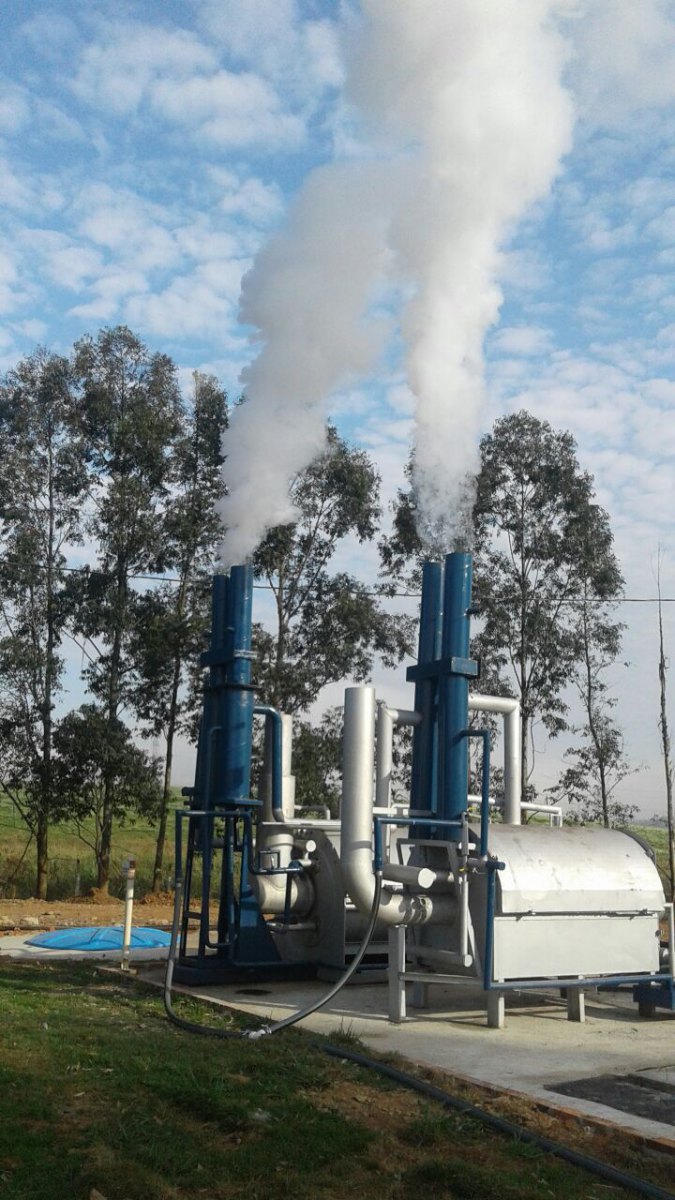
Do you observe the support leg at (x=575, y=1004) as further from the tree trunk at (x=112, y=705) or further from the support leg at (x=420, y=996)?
the tree trunk at (x=112, y=705)

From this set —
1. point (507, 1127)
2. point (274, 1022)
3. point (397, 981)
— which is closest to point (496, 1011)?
point (397, 981)

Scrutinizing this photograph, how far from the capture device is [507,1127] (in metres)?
7.30

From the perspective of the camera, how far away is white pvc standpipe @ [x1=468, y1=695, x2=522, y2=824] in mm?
13594

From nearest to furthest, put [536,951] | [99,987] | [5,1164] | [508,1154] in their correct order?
[5,1164] < [508,1154] < [536,951] < [99,987]

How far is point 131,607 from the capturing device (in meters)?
31.0

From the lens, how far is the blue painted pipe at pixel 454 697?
12422 mm

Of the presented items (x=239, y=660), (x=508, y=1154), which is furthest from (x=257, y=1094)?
(x=239, y=660)

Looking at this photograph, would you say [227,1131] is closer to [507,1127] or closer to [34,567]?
[507,1127]

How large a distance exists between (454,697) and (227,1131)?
20.9 feet

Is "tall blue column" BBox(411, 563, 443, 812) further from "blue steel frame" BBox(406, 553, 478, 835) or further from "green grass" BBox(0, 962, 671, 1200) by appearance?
"green grass" BBox(0, 962, 671, 1200)

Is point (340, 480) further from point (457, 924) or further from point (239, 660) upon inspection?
point (457, 924)

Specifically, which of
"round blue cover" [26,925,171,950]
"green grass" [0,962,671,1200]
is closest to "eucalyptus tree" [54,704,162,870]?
"round blue cover" [26,925,171,950]

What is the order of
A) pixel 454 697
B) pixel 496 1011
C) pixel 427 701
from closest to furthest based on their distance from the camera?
pixel 496 1011 → pixel 454 697 → pixel 427 701

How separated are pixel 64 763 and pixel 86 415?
31.5 ft
